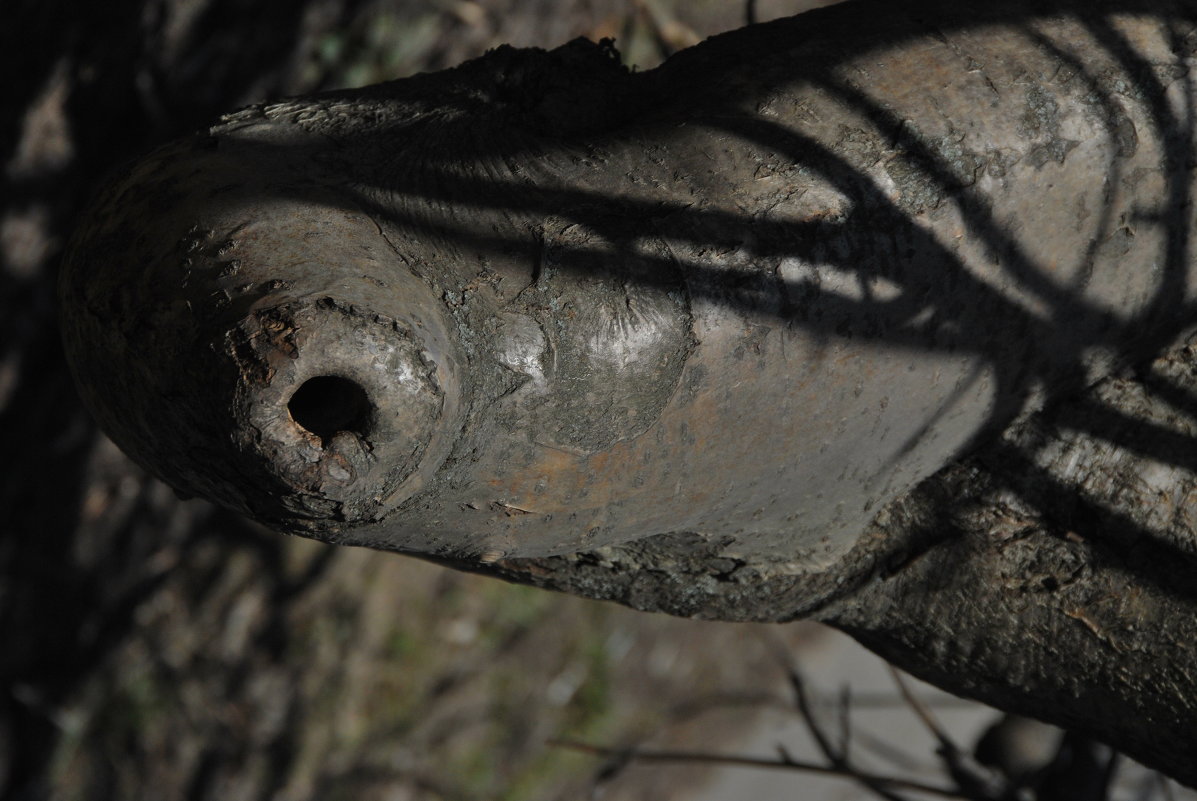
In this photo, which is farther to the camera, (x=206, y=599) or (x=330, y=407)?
(x=206, y=599)

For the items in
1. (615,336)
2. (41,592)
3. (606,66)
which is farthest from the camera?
(41,592)

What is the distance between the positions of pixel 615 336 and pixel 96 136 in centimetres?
235

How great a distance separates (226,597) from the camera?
351 centimetres

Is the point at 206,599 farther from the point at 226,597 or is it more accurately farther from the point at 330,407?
the point at 330,407

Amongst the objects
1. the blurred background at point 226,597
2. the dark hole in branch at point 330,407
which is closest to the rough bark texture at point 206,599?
the blurred background at point 226,597

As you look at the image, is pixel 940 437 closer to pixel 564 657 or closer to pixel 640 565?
pixel 640 565

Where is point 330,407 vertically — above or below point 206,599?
above

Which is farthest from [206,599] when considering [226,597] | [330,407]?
[330,407]

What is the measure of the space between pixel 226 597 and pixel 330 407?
2.79 m

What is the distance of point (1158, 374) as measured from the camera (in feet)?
4.66

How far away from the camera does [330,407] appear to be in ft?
3.16

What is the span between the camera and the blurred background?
2.88 metres

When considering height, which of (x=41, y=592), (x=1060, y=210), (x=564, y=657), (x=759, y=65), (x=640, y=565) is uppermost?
(x=759, y=65)

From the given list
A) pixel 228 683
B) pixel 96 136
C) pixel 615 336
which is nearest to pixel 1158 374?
pixel 615 336
